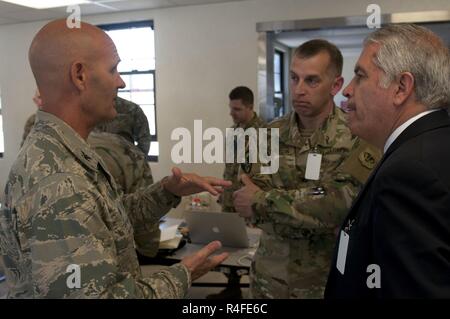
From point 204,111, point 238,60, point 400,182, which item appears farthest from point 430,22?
point 400,182

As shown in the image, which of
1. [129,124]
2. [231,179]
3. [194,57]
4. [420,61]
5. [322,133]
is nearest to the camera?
[420,61]

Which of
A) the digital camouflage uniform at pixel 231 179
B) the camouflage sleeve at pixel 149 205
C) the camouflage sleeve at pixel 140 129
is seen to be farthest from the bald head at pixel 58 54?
the digital camouflage uniform at pixel 231 179

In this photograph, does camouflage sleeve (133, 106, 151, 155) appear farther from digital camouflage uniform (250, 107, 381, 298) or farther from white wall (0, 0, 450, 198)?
digital camouflage uniform (250, 107, 381, 298)

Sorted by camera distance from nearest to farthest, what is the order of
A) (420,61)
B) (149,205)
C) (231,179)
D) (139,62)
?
1. (420,61)
2. (149,205)
3. (231,179)
4. (139,62)

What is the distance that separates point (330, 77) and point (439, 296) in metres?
1.09

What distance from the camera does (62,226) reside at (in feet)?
2.60

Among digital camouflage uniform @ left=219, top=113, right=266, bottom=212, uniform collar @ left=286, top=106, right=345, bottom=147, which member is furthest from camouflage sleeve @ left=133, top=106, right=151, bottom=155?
uniform collar @ left=286, top=106, right=345, bottom=147

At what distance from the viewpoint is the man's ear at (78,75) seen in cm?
97

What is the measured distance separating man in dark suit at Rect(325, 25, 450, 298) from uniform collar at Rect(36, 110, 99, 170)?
2.20 feet

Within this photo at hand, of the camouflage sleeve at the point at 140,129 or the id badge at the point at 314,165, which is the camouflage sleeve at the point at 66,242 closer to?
the id badge at the point at 314,165

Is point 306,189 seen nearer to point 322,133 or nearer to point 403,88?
point 322,133

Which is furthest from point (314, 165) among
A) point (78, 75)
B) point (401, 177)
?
point (78, 75)

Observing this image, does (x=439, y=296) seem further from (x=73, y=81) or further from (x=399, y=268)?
(x=73, y=81)

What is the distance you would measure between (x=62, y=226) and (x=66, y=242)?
0.03 m
